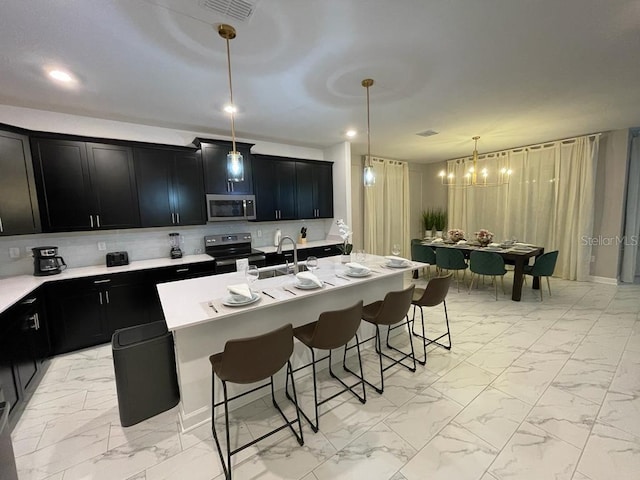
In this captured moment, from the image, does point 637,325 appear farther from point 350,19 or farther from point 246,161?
point 246,161

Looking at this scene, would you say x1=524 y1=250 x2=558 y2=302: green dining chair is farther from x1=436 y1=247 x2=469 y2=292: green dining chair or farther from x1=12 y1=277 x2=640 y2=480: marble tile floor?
x1=12 y1=277 x2=640 y2=480: marble tile floor

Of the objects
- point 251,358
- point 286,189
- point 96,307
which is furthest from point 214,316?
point 286,189

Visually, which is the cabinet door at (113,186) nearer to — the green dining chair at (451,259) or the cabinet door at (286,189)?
the cabinet door at (286,189)

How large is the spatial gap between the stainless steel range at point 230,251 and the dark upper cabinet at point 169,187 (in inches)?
16.3

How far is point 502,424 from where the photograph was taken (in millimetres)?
1932

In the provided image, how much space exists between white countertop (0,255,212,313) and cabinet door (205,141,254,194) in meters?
1.06

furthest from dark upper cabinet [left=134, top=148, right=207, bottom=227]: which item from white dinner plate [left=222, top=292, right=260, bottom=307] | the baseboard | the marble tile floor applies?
the baseboard

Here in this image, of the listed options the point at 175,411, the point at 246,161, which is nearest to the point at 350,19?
the point at 246,161

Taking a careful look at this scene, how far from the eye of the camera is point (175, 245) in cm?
393

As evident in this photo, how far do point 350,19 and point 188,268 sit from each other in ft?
10.6

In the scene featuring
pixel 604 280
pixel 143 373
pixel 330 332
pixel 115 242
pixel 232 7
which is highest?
pixel 232 7

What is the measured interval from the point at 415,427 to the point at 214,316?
163cm

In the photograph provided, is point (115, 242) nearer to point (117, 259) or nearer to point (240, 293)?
point (117, 259)

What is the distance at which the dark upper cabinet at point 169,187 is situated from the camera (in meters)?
3.51
